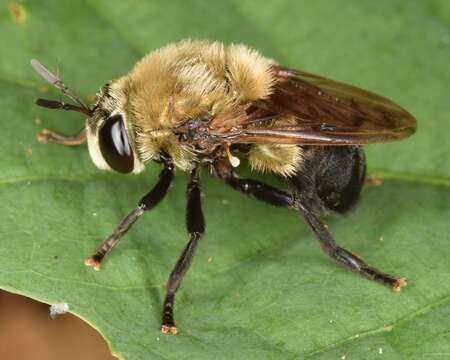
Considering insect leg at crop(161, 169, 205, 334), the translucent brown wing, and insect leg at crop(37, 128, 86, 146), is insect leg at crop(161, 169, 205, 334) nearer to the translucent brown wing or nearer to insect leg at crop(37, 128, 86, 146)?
the translucent brown wing

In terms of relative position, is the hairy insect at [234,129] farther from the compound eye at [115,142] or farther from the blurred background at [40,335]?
the blurred background at [40,335]

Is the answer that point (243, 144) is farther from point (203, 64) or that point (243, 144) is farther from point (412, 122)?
point (412, 122)

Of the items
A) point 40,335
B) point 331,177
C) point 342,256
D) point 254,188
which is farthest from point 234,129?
point 40,335

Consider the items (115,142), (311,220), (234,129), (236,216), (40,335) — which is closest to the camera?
(234,129)

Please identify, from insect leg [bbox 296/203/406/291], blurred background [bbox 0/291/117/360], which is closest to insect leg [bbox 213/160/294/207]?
insect leg [bbox 296/203/406/291]

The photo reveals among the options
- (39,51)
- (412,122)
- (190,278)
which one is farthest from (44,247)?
(412,122)

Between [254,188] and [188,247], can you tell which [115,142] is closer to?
[188,247]
